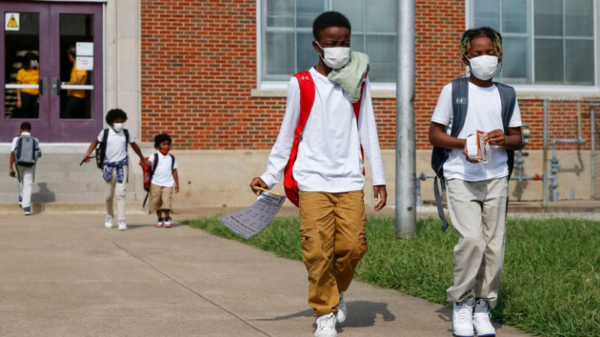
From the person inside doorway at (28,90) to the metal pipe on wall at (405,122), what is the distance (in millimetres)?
9023

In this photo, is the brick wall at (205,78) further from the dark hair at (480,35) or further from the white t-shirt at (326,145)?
the dark hair at (480,35)

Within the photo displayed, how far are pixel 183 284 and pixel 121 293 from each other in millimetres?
704

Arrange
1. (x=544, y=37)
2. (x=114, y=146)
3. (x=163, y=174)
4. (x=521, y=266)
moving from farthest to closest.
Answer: (x=544, y=37)
(x=163, y=174)
(x=114, y=146)
(x=521, y=266)

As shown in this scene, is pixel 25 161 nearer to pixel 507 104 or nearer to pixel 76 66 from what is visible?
pixel 76 66

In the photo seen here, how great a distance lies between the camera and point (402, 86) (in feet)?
38.0

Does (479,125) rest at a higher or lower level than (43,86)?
lower

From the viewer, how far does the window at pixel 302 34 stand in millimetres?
18562

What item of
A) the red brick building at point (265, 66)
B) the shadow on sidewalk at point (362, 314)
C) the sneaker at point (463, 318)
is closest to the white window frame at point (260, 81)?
the red brick building at point (265, 66)

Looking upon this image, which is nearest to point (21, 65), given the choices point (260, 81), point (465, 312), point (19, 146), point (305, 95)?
point (19, 146)

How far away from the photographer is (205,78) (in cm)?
1819

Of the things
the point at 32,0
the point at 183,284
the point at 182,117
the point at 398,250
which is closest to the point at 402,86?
the point at 398,250

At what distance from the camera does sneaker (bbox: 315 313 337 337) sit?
620 centimetres

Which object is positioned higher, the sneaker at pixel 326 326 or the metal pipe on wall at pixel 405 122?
the metal pipe on wall at pixel 405 122

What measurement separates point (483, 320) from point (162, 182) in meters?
9.00
